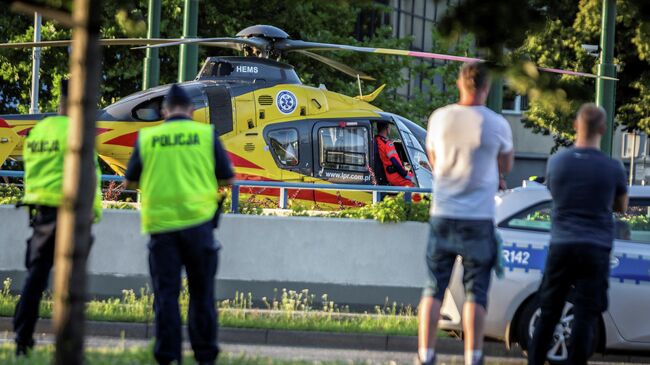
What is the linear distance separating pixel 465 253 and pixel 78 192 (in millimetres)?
2968

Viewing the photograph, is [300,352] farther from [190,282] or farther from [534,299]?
[190,282]

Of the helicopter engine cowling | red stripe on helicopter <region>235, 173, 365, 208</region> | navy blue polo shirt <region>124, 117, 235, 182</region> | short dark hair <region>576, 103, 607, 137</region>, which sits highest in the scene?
the helicopter engine cowling

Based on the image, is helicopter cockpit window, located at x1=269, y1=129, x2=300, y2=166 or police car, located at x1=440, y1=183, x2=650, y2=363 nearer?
police car, located at x1=440, y1=183, x2=650, y2=363

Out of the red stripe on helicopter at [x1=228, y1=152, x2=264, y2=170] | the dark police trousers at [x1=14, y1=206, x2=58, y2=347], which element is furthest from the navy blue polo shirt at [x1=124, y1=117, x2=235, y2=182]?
the red stripe on helicopter at [x1=228, y1=152, x2=264, y2=170]

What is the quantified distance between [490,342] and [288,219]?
3.52 m

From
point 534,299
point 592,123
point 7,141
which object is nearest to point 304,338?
point 534,299

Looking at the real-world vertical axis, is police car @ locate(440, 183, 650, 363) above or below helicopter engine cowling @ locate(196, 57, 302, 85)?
below

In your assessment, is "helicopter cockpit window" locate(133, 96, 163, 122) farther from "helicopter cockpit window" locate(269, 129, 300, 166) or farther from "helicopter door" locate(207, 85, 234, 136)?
"helicopter cockpit window" locate(269, 129, 300, 166)

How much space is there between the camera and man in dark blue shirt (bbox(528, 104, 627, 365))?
26.6ft

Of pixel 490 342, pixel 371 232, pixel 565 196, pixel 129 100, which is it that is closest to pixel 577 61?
pixel 129 100

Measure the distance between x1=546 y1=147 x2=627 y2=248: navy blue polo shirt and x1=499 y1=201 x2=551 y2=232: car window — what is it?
1555 millimetres

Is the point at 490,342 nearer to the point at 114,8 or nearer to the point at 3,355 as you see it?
the point at 3,355

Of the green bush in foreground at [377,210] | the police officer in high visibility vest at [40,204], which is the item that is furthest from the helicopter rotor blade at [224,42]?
the police officer in high visibility vest at [40,204]

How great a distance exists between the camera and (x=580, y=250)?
8.05 metres
